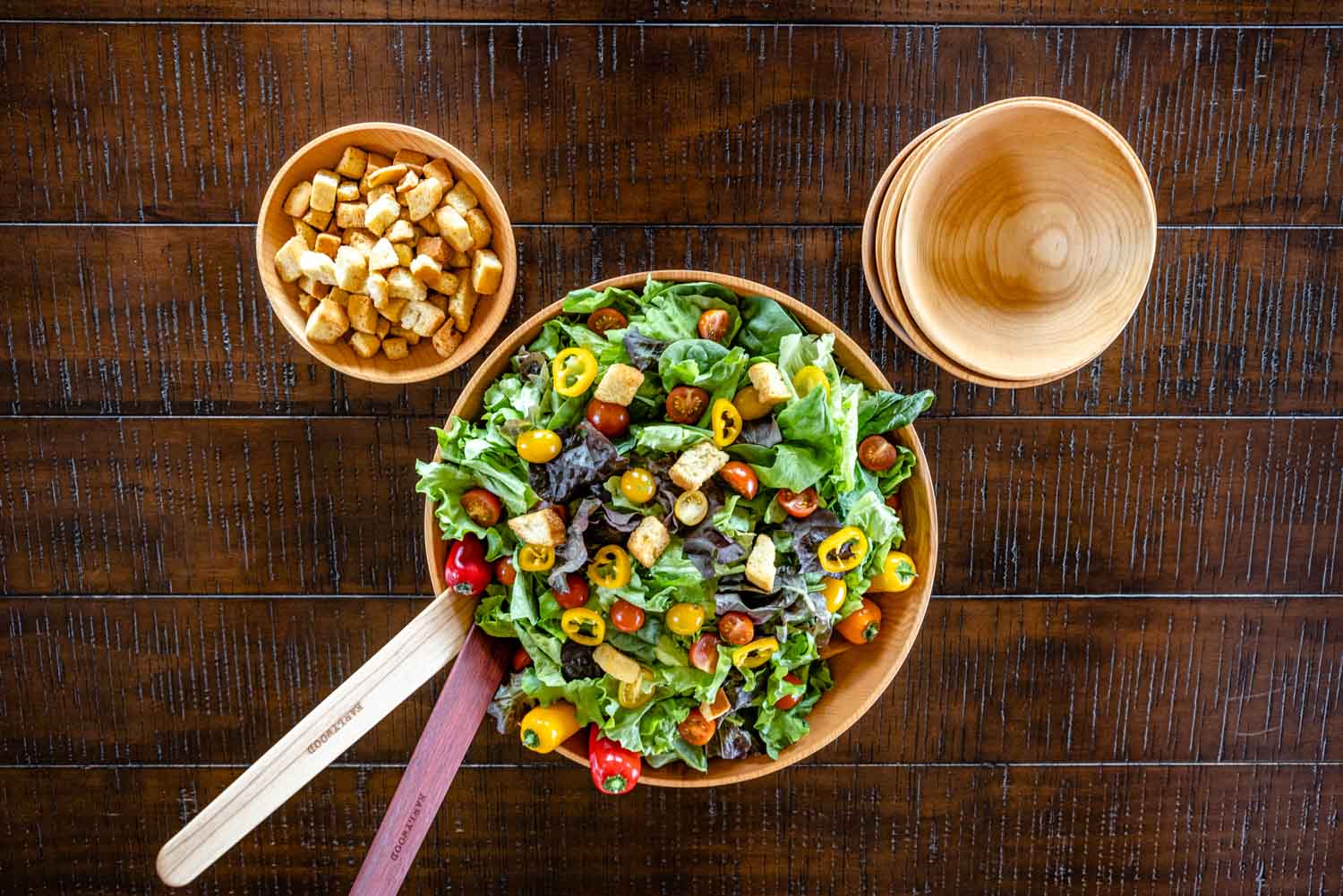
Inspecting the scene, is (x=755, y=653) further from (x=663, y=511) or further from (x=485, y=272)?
(x=485, y=272)

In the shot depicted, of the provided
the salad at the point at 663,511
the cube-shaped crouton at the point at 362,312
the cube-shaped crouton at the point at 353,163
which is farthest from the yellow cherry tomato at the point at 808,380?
the cube-shaped crouton at the point at 353,163

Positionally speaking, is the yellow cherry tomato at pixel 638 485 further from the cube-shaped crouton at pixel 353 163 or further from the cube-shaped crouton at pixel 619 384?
the cube-shaped crouton at pixel 353 163

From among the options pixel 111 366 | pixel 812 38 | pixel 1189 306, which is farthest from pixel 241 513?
pixel 1189 306

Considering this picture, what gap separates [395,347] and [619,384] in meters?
0.46

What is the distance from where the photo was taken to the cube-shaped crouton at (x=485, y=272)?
58.5 inches

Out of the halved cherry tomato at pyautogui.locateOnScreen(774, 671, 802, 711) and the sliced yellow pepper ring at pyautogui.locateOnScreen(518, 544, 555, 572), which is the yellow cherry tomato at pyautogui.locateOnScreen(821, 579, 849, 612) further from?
the sliced yellow pepper ring at pyautogui.locateOnScreen(518, 544, 555, 572)

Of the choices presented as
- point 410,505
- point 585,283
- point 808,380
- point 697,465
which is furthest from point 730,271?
point 410,505

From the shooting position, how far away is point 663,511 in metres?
1.33

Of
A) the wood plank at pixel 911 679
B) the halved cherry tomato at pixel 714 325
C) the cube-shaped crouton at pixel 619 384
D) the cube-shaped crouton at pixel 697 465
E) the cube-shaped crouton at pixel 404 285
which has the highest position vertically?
the cube-shaped crouton at pixel 404 285

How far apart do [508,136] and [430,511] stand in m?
0.68

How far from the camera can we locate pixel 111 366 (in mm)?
1693

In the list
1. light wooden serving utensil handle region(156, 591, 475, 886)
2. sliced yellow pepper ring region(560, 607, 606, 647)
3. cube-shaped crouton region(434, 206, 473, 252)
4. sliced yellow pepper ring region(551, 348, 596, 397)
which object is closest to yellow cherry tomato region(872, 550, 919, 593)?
sliced yellow pepper ring region(560, 607, 606, 647)

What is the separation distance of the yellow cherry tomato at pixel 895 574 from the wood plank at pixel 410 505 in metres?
0.30

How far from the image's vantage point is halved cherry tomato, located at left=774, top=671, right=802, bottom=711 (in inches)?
57.6
